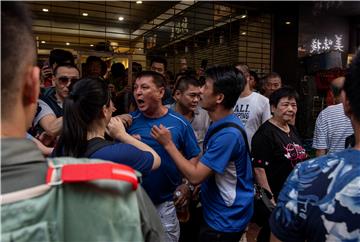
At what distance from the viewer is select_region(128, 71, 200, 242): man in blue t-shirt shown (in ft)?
9.00

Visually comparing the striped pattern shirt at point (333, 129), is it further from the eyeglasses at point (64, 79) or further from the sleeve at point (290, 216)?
the eyeglasses at point (64, 79)

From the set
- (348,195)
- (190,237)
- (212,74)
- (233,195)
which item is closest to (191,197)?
(190,237)

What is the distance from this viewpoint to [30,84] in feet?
2.90

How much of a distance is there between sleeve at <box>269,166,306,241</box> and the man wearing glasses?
155 cm

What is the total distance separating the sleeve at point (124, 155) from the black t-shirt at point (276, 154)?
168 cm

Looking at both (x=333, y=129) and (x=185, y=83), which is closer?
(x=333, y=129)

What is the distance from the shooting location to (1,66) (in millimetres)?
844

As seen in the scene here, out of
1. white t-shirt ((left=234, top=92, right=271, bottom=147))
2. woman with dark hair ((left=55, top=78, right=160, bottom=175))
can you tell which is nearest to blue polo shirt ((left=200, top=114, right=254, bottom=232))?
woman with dark hair ((left=55, top=78, right=160, bottom=175))

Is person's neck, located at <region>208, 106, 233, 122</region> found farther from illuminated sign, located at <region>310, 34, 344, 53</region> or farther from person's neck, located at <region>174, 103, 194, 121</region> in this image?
illuminated sign, located at <region>310, 34, 344, 53</region>

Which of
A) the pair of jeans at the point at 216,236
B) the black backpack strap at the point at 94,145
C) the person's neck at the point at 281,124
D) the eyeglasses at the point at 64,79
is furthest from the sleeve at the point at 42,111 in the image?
the person's neck at the point at 281,124

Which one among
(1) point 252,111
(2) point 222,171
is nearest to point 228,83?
(2) point 222,171

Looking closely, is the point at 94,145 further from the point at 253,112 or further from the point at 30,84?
the point at 253,112

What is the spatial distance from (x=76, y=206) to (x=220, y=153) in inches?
60.2

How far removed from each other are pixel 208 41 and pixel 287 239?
7.16 m
